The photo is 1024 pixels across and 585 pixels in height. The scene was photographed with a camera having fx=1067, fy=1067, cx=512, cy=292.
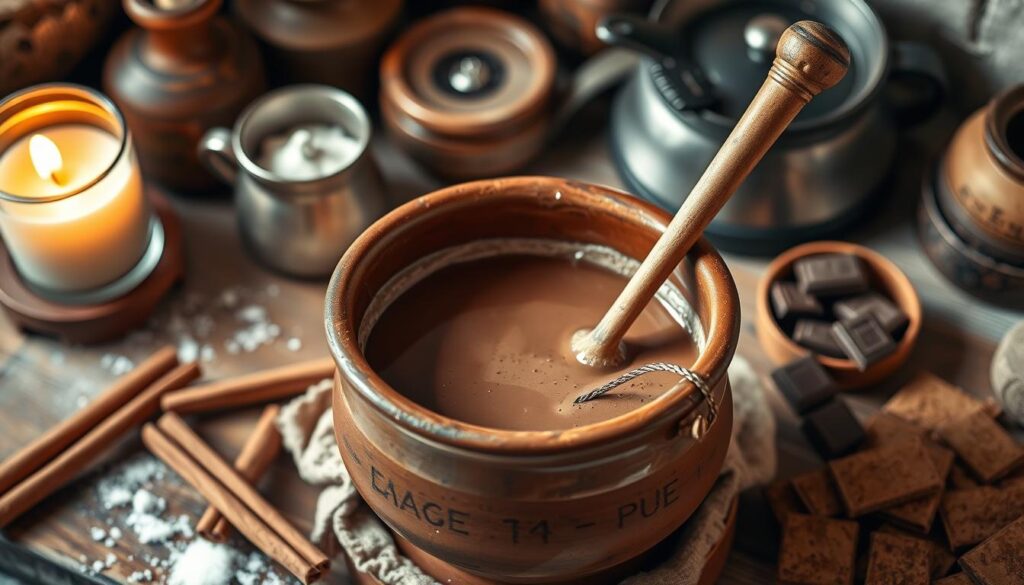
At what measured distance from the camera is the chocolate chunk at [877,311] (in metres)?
1.11

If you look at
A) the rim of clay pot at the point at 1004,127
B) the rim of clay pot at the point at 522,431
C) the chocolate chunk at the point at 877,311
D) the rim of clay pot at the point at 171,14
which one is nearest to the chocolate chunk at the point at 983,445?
the chocolate chunk at the point at 877,311

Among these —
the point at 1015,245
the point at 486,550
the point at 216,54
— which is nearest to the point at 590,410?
the point at 486,550

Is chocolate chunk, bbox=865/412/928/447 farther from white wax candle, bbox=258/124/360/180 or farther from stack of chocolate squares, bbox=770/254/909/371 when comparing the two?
white wax candle, bbox=258/124/360/180

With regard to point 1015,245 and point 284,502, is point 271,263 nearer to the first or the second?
point 284,502

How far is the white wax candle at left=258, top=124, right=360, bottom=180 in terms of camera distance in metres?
1.18

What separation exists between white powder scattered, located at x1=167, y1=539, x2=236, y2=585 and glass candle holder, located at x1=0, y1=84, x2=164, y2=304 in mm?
316

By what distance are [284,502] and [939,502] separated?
621 mm

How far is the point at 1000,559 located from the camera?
0.91 metres

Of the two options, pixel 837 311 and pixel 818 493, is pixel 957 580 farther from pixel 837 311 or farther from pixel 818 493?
pixel 837 311

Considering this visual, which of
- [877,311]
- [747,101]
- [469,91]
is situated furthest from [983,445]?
[469,91]

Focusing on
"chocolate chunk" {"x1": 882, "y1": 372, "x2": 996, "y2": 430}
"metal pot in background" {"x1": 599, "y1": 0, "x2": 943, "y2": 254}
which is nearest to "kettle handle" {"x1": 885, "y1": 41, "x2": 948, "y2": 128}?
"metal pot in background" {"x1": 599, "y1": 0, "x2": 943, "y2": 254}

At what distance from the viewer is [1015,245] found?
3.67 feet

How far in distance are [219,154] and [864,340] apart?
0.73 meters

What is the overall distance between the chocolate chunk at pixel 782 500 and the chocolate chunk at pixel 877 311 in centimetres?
21
